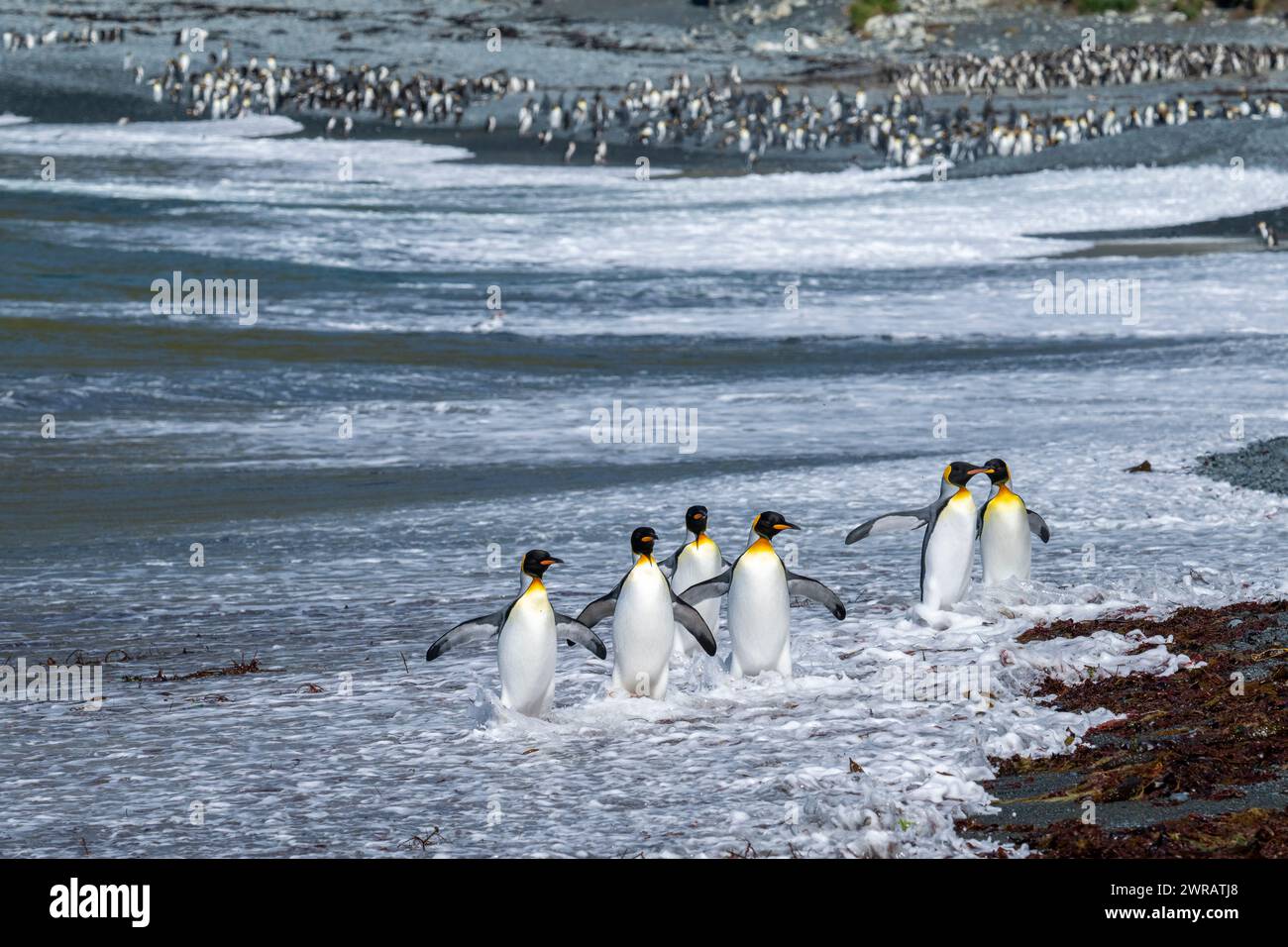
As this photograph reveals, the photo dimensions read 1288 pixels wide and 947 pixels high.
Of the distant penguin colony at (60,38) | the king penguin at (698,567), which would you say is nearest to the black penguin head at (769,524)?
the king penguin at (698,567)

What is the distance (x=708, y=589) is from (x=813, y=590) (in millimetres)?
450

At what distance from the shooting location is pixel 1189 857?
504 cm

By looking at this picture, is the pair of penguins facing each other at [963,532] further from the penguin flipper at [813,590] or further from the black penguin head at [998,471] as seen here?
the penguin flipper at [813,590]

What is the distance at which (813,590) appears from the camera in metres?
7.83

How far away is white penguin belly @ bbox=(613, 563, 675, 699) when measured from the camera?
7156 mm

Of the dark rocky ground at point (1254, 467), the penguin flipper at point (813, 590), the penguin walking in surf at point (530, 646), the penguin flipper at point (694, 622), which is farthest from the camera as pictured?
the dark rocky ground at point (1254, 467)

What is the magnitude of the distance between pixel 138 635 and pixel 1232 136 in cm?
2872

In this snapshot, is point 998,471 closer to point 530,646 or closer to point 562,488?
point 530,646

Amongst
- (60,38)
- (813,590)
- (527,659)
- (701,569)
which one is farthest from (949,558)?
(60,38)

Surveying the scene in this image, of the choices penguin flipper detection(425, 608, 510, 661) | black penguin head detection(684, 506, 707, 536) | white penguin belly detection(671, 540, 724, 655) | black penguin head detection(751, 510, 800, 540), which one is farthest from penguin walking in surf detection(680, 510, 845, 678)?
penguin flipper detection(425, 608, 510, 661)

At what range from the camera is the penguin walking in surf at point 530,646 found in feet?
22.6
